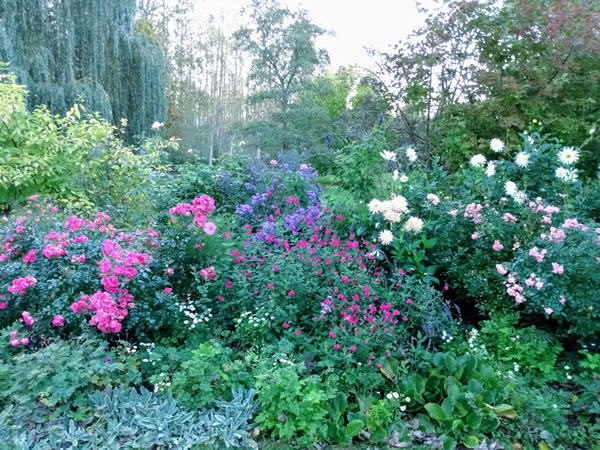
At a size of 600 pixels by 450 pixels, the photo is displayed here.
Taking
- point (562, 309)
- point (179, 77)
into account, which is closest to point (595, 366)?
point (562, 309)

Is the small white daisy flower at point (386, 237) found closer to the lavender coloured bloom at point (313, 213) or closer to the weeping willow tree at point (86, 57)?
the lavender coloured bloom at point (313, 213)

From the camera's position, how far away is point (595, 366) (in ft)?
8.64

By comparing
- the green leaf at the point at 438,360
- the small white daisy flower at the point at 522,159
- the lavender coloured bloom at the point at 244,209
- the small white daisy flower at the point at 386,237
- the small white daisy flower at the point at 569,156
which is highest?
the small white daisy flower at the point at 569,156

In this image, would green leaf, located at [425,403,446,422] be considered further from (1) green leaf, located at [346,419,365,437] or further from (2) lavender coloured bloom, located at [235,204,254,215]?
(2) lavender coloured bloom, located at [235,204,254,215]

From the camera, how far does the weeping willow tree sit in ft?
27.8

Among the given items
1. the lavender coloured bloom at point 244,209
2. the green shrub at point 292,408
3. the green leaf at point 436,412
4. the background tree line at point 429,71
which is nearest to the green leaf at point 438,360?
the green leaf at point 436,412

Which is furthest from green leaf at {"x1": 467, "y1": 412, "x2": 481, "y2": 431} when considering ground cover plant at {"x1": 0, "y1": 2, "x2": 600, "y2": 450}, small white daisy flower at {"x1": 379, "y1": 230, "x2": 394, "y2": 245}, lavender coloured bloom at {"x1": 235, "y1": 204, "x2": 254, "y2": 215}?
lavender coloured bloom at {"x1": 235, "y1": 204, "x2": 254, "y2": 215}

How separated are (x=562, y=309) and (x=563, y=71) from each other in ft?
12.3

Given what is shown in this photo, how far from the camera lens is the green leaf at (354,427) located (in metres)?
2.28

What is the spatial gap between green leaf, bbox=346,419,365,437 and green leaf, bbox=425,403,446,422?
416 millimetres

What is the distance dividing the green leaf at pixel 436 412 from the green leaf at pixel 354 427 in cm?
42

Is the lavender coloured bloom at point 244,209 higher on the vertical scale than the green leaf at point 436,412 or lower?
higher

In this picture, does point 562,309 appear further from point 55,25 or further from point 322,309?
point 55,25

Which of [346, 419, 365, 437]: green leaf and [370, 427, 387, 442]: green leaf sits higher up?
[346, 419, 365, 437]: green leaf
